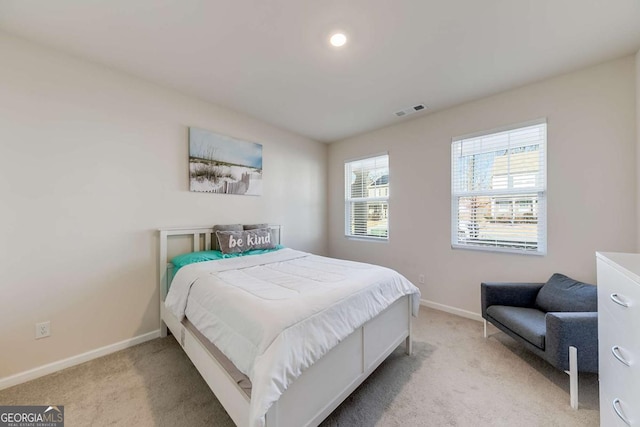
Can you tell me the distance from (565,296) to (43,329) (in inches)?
166

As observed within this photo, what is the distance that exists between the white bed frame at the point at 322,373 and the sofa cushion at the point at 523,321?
78cm

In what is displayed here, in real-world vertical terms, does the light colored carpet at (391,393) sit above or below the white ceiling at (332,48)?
below

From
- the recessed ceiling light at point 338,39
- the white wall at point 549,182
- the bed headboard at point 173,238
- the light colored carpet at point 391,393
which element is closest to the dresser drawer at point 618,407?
the light colored carpet at point 391,393

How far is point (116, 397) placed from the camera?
63.9 inches

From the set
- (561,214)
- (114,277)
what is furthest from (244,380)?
(561,214)

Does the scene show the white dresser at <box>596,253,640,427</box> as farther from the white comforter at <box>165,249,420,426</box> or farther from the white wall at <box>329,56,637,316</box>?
the white wall at <box>329,56,637,316</box>

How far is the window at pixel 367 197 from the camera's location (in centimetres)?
367

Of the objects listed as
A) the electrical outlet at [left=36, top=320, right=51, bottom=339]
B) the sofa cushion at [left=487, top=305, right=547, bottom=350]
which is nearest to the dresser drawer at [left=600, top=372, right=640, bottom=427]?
the sofa cushion at [left=487, top=305, right=547, bottom=350]

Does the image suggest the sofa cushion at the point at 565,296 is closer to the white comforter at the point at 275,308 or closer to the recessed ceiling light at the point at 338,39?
the white comforter at the point at 275,308

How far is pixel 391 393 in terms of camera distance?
5.44 ft

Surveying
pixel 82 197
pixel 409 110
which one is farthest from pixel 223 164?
pixel 409 110

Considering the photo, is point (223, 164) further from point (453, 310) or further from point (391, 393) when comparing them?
point (453, 310)

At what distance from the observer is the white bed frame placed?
116cm

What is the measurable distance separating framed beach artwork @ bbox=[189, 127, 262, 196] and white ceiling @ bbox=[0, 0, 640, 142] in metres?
0.52
